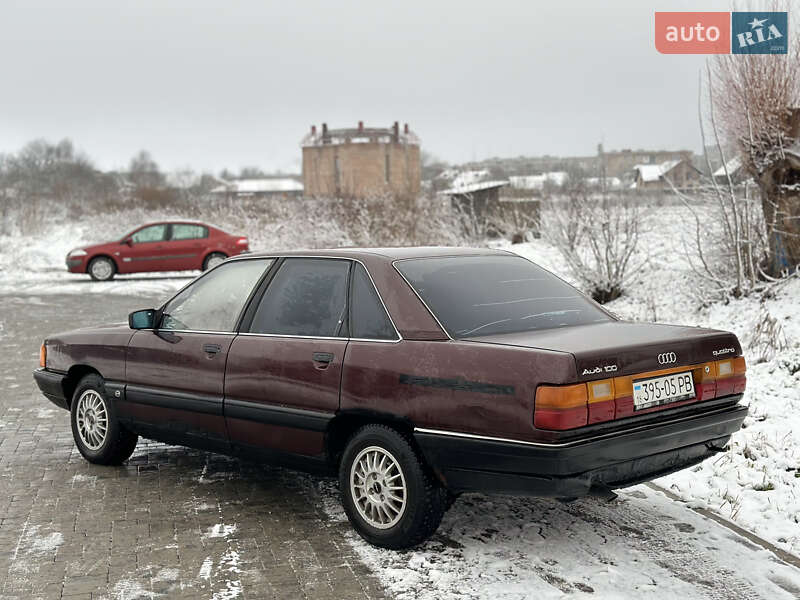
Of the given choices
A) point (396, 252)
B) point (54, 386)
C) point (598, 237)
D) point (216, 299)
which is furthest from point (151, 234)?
point (396, 252)

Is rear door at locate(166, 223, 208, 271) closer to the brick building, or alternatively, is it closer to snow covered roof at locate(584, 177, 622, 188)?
snow covered roof at locate(584, 177, 622, 188)

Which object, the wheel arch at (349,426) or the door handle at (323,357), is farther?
the door handle at (323,357)

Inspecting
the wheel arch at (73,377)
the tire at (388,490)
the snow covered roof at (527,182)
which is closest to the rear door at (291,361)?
the tire at (388,490)

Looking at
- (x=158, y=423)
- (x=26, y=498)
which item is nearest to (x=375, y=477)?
(x=158, y=423)

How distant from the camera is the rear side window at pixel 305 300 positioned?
5.03 m

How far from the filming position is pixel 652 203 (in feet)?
48.1

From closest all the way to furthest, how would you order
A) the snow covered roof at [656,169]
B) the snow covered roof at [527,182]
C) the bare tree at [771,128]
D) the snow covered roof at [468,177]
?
1. the bare tree at [771,128]
2. the snow covered roof at [656,169]
3. the snow covered roof at [527,182]
4. the snow covered roof at [468,177]

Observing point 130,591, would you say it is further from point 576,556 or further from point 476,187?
point 476,187

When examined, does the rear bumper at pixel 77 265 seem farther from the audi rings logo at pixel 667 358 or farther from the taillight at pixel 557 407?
the taillight at pixel 557 407

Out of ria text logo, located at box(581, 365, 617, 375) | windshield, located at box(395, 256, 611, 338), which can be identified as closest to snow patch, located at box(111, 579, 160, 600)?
windshield, located at box(395, 256, 611, 338)

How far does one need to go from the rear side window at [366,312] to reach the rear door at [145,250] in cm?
1980

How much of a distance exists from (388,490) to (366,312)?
3.13 feet

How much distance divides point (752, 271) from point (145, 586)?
977 centimetres

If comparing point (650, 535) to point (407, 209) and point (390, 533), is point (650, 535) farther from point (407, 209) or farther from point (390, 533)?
point (407, 209)
